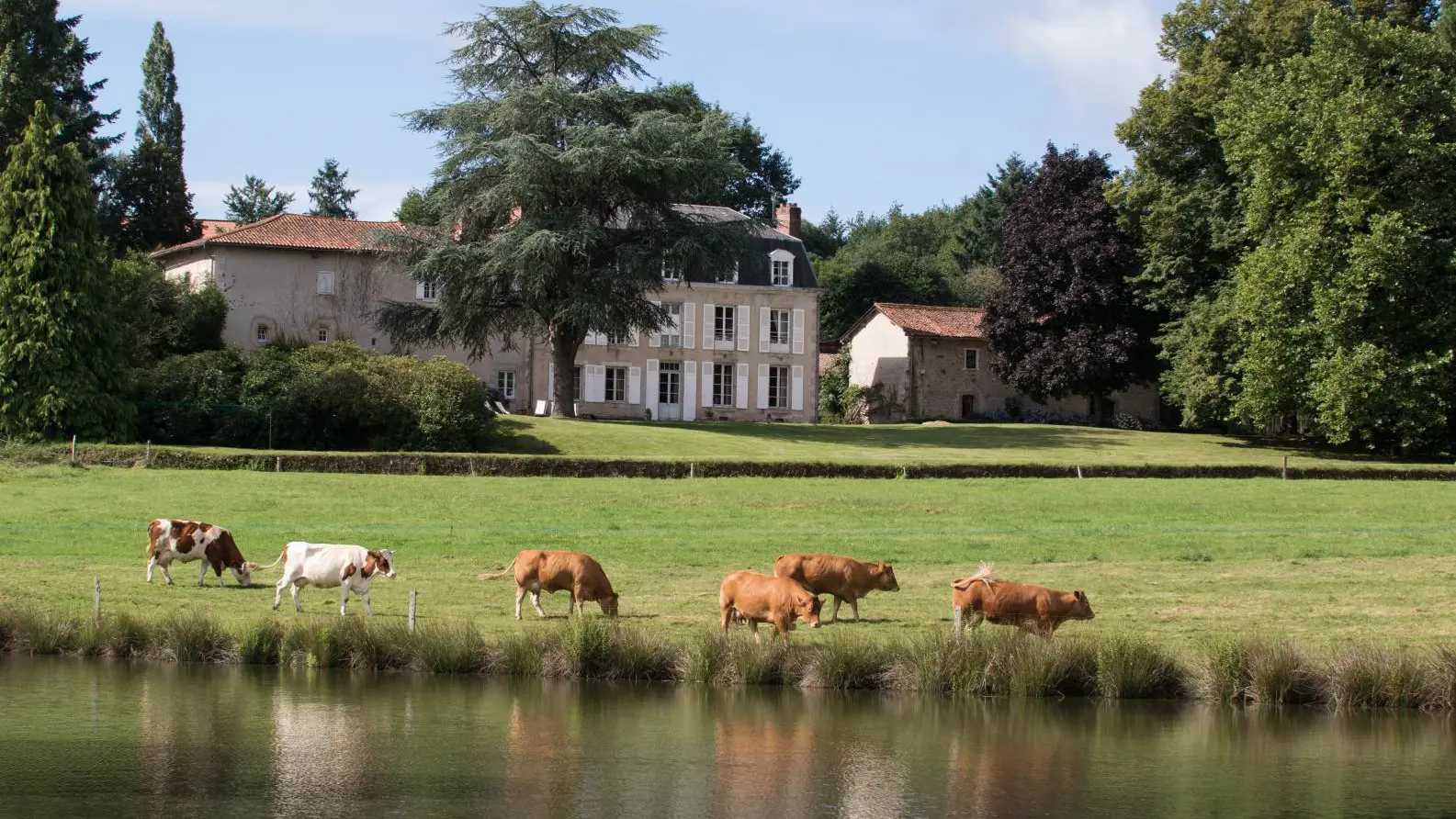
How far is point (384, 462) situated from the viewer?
38.7m

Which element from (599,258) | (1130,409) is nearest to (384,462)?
(599,258)

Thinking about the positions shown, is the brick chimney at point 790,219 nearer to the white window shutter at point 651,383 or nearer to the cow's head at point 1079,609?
the white window shutter at point 651,383

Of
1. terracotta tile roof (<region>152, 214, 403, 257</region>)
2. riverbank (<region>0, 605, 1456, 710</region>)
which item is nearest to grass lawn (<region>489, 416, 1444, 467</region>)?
terracotta tile roof (<region>152, 214, 403, 257</region>)

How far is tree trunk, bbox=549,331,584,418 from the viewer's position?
A: 56.6 meters

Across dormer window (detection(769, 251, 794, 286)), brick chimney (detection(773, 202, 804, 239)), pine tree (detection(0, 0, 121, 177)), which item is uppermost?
pine tree (detection(0, 0, 121, 177))

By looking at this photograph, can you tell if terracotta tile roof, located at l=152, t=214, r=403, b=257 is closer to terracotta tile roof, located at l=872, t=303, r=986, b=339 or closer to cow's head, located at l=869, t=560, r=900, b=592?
terracotta tile roof, located at l=872, t=303, r=986, b=339

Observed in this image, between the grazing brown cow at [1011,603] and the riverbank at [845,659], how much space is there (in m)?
0.54

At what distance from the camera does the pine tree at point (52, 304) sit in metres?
41.6

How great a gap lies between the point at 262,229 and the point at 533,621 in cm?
4634

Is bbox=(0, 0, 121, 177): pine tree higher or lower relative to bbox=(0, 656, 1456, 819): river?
higher

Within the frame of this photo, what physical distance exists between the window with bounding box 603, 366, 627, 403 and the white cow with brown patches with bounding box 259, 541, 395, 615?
46.7 metres

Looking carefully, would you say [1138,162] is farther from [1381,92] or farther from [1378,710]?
[1378,710]

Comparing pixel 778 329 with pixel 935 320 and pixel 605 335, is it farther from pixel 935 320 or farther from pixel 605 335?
pixel 605 335

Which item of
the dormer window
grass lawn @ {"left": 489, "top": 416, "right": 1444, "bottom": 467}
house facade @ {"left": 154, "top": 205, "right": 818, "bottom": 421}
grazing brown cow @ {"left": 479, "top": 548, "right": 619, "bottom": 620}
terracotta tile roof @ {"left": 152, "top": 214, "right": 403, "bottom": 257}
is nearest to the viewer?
grazing brown cow @ {"left": 479, "top": 548, "right": 619, "bottom": 620}
